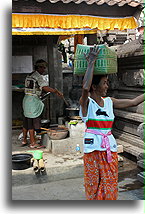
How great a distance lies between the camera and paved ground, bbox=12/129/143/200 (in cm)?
426

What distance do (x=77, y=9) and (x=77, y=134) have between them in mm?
2511

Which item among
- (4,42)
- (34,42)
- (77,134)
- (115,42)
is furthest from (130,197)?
(115,42)

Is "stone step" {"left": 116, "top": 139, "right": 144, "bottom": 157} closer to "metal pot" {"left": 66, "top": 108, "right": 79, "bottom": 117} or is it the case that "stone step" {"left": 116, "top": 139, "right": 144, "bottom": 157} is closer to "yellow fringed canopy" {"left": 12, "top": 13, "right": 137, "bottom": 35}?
"metal pot" {"left": 66, "top": 108, "right": 79, "bottom": 117}

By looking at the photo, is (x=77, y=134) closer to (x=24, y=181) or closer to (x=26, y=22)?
(x=24, y=181)

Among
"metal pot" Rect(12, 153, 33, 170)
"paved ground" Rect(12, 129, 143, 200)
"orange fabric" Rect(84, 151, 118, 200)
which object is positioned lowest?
"paved ground" Rect(12, 129, 143, 200)

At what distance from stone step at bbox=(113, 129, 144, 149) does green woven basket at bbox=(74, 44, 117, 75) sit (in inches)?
119

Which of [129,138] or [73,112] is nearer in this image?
[129,138]

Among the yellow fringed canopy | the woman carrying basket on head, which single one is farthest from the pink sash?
the yellow fringed canopy

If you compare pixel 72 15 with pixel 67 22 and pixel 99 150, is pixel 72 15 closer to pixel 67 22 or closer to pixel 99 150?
pixel 67 22

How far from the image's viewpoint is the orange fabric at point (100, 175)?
290cm

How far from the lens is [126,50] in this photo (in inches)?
236

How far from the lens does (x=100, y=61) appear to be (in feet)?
9.53

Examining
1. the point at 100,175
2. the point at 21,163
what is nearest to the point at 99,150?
the point at 100,175

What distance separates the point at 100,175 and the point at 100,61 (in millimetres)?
1144
